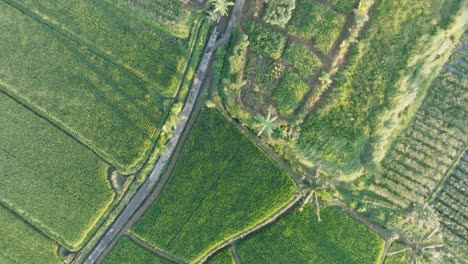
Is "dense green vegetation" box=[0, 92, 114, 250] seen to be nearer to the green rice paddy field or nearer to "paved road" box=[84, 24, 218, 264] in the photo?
the green rice paddy field

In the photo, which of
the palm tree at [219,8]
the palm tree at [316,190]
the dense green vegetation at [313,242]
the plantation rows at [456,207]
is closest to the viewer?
the palm tree at [219,8]

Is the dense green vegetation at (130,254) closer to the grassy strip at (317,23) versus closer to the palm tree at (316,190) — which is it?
the palm tree at (316,190)

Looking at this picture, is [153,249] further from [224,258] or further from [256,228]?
[256,228]

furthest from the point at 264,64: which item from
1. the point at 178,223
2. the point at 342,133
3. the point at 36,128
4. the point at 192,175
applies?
the point at 36,128

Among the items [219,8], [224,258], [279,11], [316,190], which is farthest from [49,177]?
[279,11]

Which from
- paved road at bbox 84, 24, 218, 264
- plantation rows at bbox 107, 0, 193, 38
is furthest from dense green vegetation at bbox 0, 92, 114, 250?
plantation rows at bbox 107, 0, 193, 38

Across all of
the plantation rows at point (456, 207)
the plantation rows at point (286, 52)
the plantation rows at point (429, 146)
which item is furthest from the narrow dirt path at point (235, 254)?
the plantation rows at point (456, 207)
